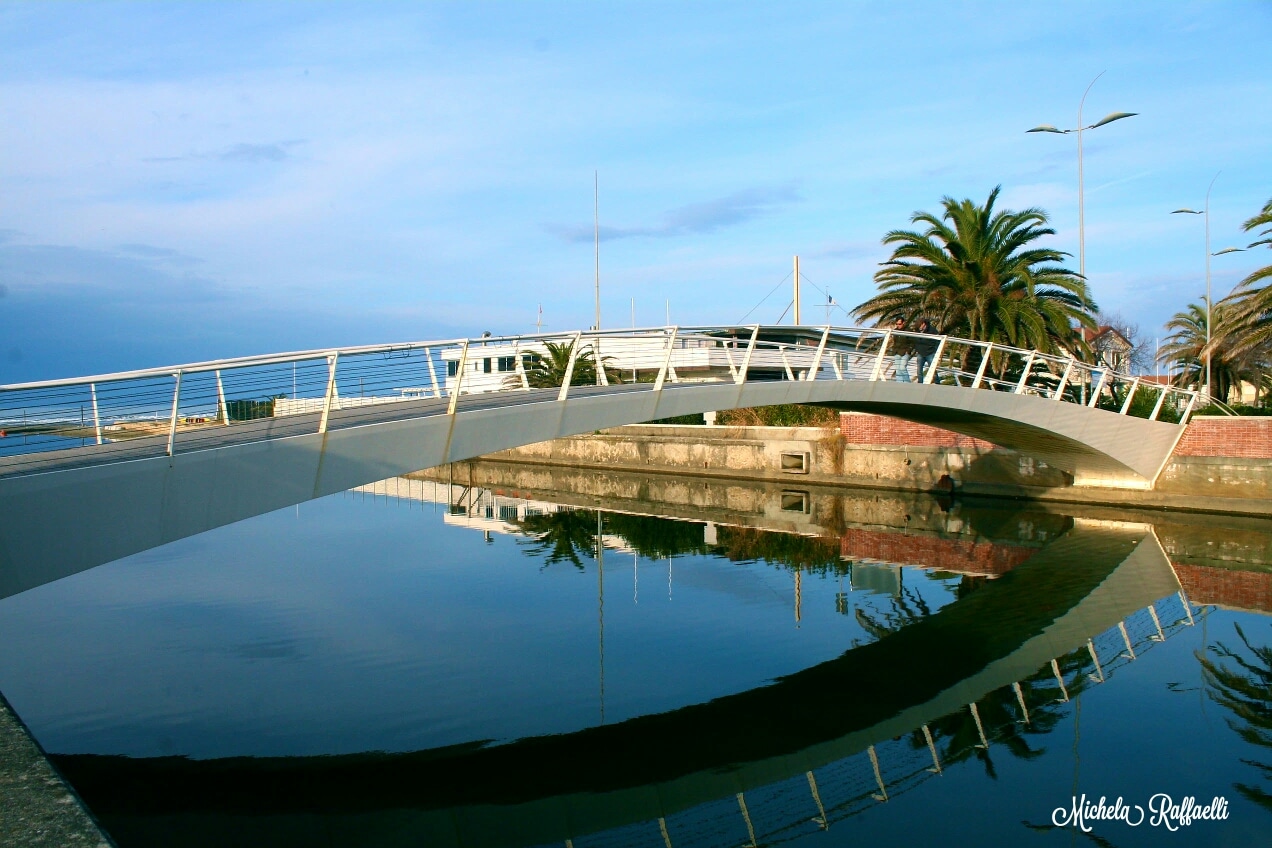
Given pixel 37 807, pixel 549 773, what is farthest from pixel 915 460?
Result: pixel 37 807

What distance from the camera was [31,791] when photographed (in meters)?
4.95

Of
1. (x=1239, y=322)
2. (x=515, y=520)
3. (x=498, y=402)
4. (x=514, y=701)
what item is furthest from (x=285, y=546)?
(x=1239, y=322)

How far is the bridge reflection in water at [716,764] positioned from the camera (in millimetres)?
8117

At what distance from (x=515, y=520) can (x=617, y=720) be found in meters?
17.3

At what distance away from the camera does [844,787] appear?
8930mm

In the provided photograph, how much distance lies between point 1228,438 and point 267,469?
2210cm

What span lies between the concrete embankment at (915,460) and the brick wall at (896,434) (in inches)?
1.2

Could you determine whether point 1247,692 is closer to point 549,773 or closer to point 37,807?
point 549,773

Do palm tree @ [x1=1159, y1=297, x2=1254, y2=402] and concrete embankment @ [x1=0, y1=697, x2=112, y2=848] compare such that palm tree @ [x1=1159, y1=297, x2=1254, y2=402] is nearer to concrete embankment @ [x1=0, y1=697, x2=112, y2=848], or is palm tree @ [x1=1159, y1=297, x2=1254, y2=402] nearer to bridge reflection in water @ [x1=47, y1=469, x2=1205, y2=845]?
bridge reflection in water @ [x1=47, y1=469, x2=1205, y2=845]

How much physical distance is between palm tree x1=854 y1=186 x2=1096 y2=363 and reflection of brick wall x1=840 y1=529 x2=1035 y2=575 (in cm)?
675

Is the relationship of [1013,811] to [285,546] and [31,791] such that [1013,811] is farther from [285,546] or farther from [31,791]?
[285,546]

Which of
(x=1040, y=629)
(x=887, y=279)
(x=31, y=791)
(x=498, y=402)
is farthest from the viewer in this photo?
(x=887, y=279)

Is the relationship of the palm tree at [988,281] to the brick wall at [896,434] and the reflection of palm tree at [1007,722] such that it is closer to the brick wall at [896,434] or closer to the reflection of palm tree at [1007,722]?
the brick wall at [896,434]

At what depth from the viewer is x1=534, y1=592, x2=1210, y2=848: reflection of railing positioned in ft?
26.5
